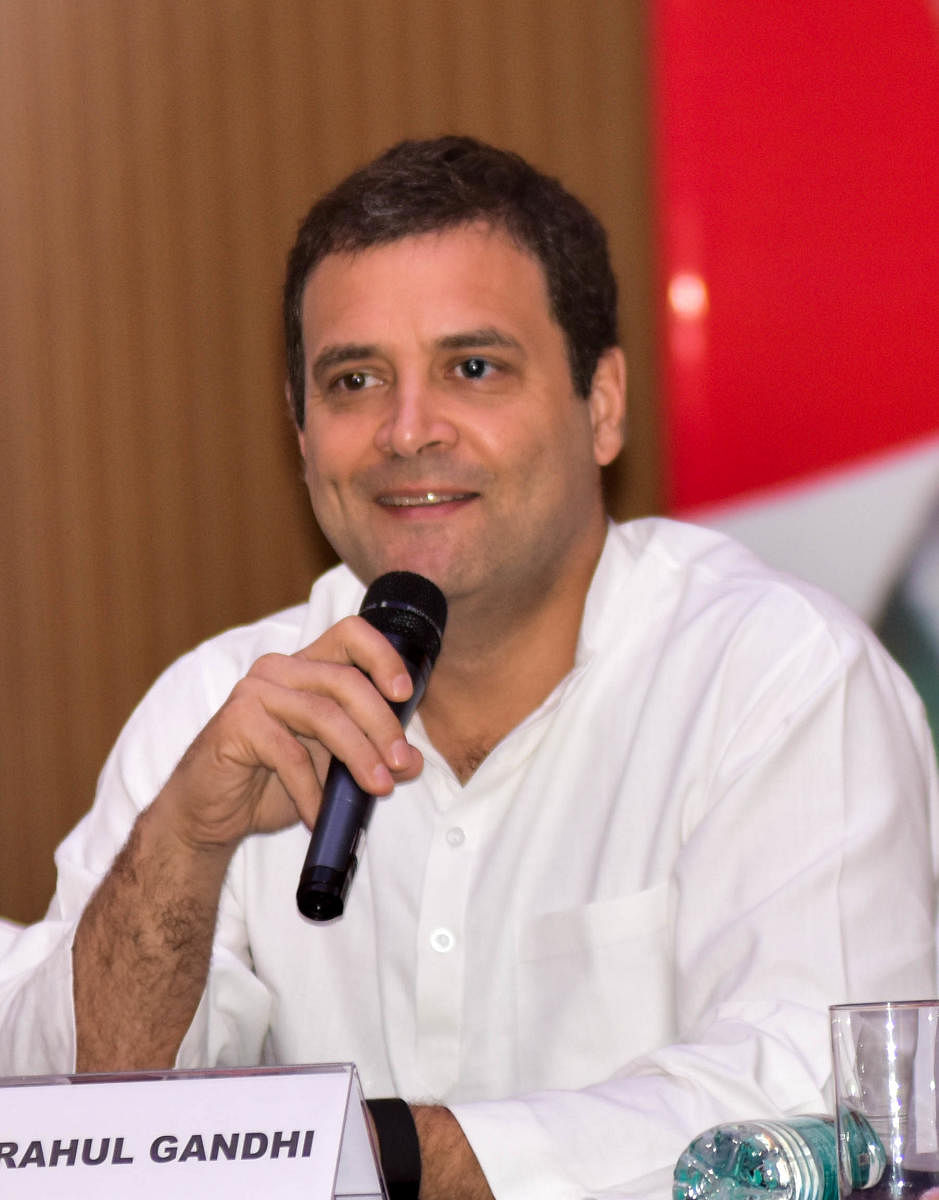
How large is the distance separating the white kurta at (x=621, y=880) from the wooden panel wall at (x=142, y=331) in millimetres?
848

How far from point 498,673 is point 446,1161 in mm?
827

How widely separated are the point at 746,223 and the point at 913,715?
0.91 metres

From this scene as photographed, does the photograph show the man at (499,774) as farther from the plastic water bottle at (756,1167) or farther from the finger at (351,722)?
the plastic water bottle at (756,1167)

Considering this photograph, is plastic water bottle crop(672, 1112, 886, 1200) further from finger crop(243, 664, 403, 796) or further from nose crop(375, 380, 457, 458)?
nose crop(375, 380, 457, 458)

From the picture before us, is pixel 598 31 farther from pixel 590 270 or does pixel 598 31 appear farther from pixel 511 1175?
pixel 511 1175

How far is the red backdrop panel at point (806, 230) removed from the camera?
7.15 feet

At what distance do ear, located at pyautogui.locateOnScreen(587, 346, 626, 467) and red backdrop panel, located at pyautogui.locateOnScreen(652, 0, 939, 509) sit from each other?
1.15ft

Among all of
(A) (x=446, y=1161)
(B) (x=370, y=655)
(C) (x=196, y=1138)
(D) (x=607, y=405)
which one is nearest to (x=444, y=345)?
(D) (x=607, y=405)

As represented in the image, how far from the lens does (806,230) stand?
2.23 metres

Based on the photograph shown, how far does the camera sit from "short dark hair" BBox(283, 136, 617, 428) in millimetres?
1763

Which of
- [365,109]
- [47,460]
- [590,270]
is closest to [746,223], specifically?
[590,270]

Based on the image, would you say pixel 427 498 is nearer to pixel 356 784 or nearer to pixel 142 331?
pixel 356 784

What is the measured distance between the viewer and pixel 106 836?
5.91 ft

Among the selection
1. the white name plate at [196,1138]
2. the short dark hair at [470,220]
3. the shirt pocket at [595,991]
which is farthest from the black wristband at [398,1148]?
the short dark hair at [470,220]
